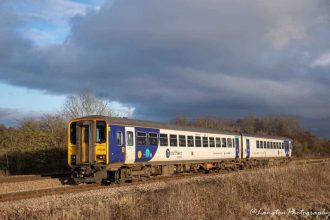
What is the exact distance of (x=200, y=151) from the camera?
25.5 m

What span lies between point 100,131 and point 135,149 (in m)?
2.11

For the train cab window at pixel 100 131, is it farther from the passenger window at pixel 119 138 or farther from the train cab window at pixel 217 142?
the train cab window at pixel 217 142

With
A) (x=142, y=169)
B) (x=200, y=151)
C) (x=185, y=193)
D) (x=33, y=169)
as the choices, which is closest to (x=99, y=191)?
(x=142, y=169)

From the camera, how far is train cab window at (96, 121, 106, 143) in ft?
59.1

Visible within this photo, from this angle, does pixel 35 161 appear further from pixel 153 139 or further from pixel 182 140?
pixel 153 139

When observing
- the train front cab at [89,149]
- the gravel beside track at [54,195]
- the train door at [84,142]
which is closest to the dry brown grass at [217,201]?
the gravel beside track at [54,195]

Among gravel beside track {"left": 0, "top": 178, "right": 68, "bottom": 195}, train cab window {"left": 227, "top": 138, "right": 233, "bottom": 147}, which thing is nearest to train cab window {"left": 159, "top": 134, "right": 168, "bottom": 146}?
gravel beside track {"left": 0, "top": 178, "right": 68, "bottom": 195}

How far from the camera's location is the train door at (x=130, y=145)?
744 inches

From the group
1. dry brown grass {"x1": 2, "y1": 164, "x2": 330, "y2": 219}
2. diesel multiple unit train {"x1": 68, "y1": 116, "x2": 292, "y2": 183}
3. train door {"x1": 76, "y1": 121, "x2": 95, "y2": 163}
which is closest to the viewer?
dry brown grass {"x1": 2, "y1": 164, "x2": 330, "y2": 219}

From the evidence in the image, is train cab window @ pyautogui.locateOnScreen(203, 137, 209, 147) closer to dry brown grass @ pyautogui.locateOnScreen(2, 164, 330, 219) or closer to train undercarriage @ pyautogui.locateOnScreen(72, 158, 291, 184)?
train undercarriage @ pyautogui.locateOnScreen(72, 158, 291, 184)

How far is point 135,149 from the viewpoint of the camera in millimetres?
19344

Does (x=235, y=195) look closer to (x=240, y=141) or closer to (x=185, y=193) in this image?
(x=185, y=193)

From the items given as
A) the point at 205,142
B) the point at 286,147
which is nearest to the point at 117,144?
the point at 205,142

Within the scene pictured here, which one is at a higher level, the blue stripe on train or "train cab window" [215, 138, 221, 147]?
"train cab window" [215, 138, 221, 147]
